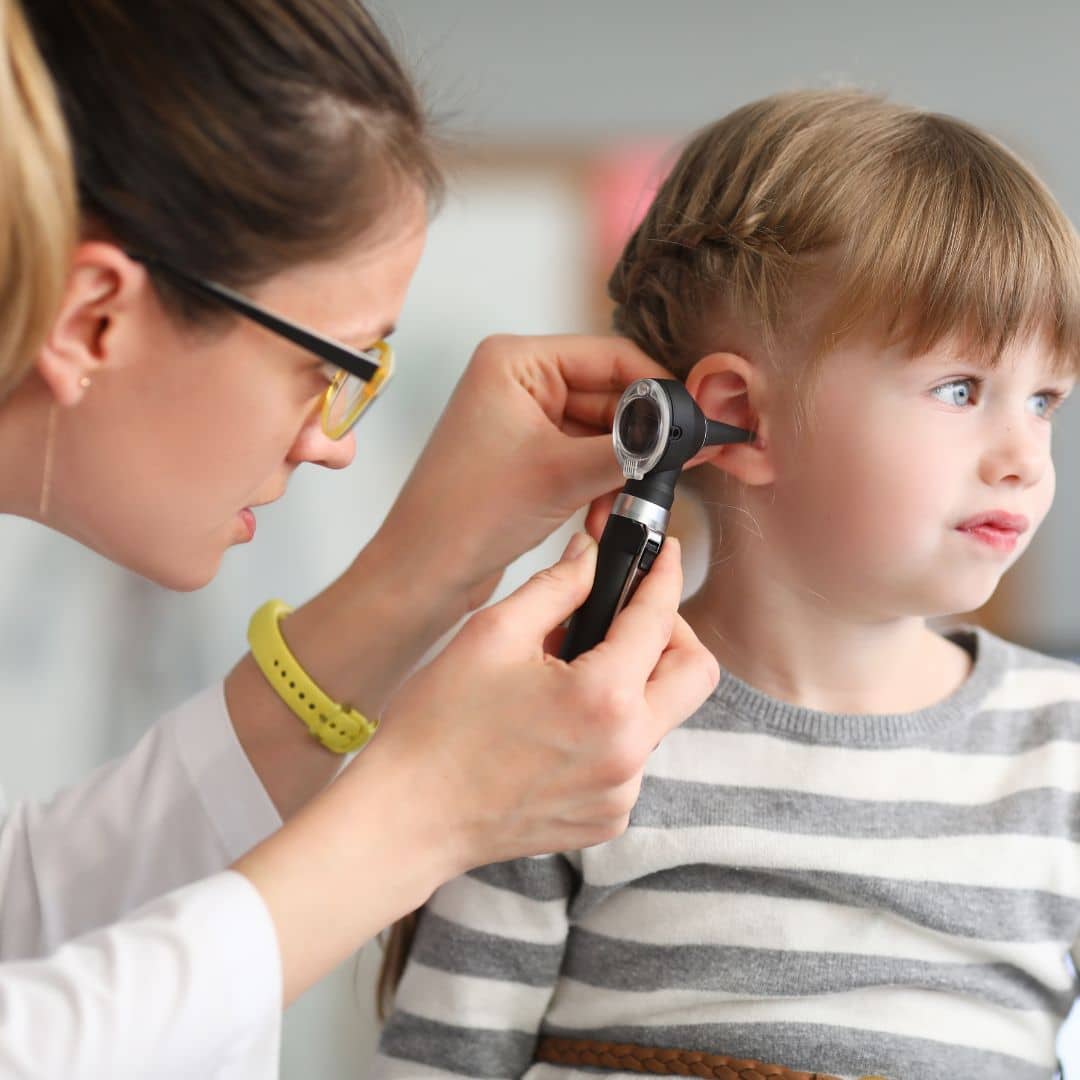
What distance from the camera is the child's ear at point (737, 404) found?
1.07m

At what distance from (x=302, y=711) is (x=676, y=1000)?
1.26 ft

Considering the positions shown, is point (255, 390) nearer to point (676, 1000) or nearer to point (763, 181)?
point (763, 181)

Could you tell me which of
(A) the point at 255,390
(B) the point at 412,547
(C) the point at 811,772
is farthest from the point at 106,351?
(C) the point at 811,772

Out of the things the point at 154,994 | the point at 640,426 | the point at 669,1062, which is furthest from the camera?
the point at 669,1062

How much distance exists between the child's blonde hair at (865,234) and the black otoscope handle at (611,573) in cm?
24

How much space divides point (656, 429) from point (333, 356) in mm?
224

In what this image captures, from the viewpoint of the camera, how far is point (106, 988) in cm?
73

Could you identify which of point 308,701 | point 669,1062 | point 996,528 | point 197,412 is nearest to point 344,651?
point 308,701

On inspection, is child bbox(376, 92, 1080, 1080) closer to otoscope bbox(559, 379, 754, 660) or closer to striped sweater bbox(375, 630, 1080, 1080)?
striped sweater bbox(375, 630, 1080, 1080)

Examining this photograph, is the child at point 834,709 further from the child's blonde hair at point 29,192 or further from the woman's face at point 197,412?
the child's blonde hair at point 29,192

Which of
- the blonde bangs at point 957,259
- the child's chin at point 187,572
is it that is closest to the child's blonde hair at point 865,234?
the blonde bangs at point 957,259

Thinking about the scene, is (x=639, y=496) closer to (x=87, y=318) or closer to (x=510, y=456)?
(x=510, y=456)

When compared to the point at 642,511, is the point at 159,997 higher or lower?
lower

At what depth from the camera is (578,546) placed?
3.13ft
